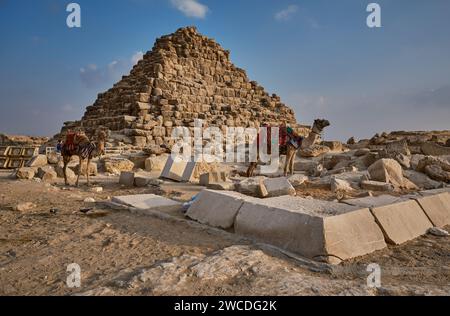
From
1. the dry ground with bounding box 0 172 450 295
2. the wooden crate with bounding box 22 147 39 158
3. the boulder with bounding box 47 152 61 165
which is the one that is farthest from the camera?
the wooden crate with bounding box 22 147 39 158

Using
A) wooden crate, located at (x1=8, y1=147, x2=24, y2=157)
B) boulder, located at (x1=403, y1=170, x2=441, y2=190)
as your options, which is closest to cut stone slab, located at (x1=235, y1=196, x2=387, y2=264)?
boulder, located at (x1=403, y1=170, x2=441, y2=190)

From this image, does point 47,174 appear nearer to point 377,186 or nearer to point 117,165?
point 117,165

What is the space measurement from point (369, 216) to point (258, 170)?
7891 millimetres

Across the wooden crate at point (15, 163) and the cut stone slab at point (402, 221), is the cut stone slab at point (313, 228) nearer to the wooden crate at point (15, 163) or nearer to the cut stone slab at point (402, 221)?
the cut stone slab at point (402, 221)

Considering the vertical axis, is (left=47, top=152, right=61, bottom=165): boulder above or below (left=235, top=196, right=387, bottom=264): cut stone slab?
above

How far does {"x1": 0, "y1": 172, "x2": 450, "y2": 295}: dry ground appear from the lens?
77.9 inches

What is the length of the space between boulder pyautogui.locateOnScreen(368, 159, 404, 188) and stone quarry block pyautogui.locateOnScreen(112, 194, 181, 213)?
4.93 m

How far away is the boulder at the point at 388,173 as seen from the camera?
6916mm

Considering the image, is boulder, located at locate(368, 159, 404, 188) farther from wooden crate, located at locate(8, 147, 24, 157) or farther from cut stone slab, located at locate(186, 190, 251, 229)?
wooden crate, located at locate(8, 147, 24, 157)

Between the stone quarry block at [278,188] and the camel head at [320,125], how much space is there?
389 centimetres

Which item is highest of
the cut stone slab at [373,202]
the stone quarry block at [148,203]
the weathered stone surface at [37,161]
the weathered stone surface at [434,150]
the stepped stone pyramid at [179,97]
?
the stepped stone pyramid at [179,97]

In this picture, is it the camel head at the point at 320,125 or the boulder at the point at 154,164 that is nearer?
the camel head at the point at 320,125

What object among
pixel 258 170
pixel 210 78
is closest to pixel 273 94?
pixel 210 78

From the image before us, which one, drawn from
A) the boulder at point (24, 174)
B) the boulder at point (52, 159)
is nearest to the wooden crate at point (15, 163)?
the boulder at point (52, 159)
